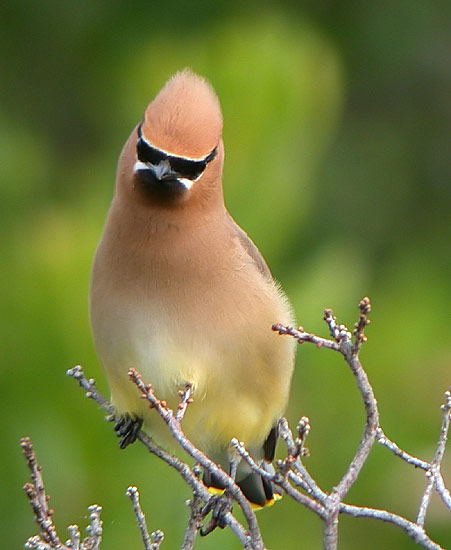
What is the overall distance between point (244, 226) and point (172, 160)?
118cm

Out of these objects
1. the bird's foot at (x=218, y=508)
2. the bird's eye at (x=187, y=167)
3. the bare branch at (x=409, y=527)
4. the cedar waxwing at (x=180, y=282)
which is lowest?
the bare branch at (x=409, y=527)

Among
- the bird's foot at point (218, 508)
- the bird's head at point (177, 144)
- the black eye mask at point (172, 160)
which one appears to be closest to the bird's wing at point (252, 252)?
the bird's head at point (177, 144)

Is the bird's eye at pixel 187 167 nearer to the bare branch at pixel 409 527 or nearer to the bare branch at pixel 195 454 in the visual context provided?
the bare branch at pixel 195 454

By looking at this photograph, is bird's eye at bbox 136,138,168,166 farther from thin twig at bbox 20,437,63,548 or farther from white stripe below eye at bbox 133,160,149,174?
thin twig at bbox 20,437,63,548

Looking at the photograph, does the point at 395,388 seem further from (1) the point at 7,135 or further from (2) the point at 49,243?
(1) the point at 7,135

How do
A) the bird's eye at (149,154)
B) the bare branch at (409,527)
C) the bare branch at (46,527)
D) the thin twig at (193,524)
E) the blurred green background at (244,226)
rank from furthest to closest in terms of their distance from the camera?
the blurred green background at (244,226) → the bird's eye at (149,154) → the thin twig at (193,524) → the bare branch at (46,527) → the bare branch at (409,527)

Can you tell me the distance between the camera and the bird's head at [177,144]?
3539 mm

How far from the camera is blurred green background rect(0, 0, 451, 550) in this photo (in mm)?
4391

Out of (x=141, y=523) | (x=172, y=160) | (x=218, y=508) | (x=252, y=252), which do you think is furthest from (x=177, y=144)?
(x=141, y=523)

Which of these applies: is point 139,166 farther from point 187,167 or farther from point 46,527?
point 46,527

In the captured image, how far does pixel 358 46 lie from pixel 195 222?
375cm

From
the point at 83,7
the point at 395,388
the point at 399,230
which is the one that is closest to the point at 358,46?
the point at 399,230

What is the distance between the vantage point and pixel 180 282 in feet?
12.2

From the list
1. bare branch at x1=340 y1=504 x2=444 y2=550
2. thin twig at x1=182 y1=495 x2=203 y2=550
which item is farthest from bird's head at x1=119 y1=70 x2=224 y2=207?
bare branch at x1=340 y1=504 x2=444 y2=550
